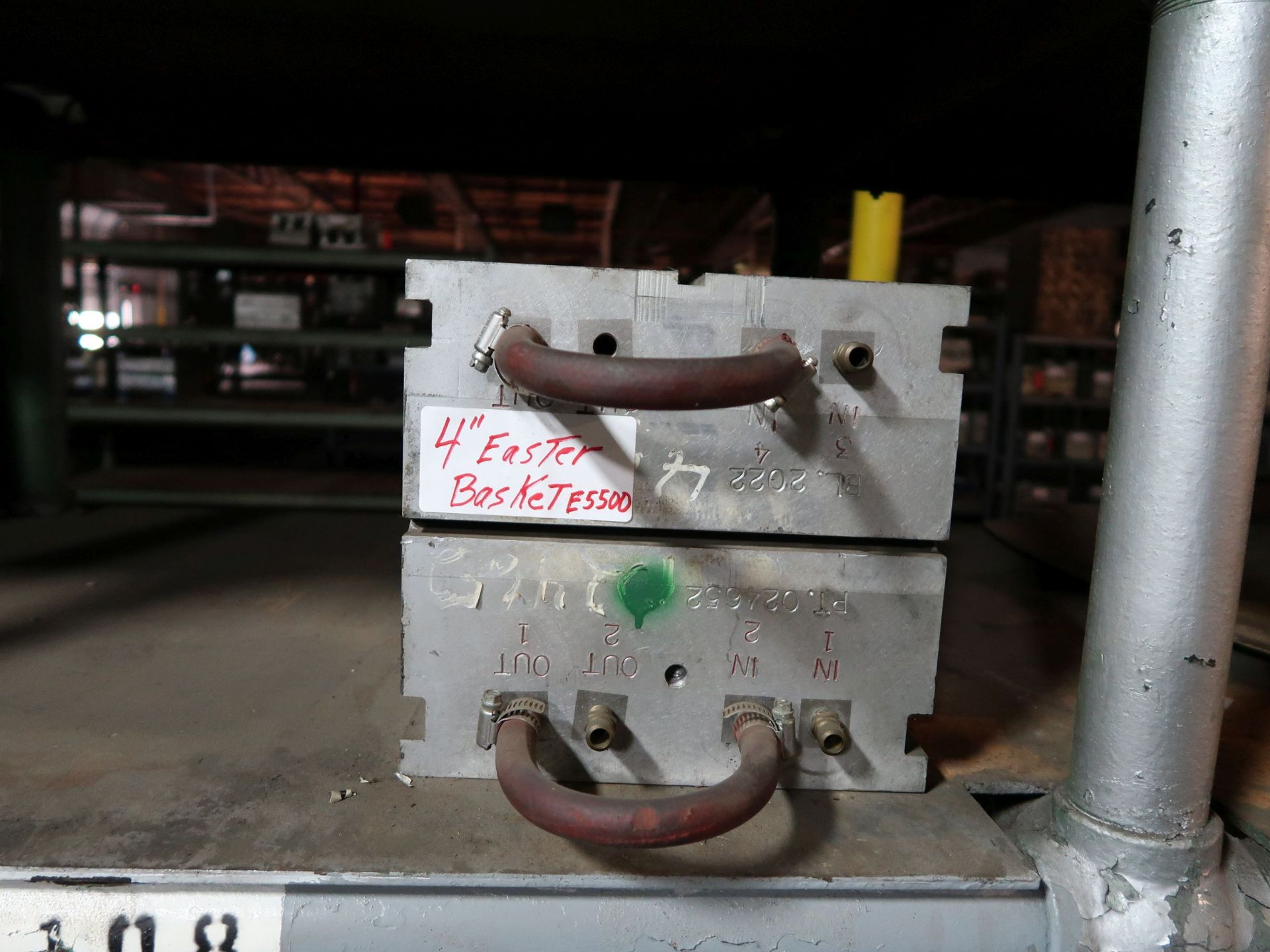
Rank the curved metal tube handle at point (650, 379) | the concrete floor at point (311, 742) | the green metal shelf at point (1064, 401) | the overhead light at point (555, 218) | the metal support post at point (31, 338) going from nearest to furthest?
the curved metal tube handle at point (650, 379)
the concrete floor at point (311, 742)
the metal support post at point (31, 338)
the green metal shelf at point (1064, 401)
the overhead light at point (555, 218)

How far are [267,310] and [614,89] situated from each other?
1.82 meters

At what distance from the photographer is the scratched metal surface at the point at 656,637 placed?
67 cm

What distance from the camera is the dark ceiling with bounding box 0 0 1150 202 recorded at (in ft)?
3.69

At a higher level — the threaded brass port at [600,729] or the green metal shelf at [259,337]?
the green metal shelf at [259,337]

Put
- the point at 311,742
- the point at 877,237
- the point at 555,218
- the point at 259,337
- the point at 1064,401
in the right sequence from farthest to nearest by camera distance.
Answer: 1. the point at 555,218
2. the point at 1064,401
3. the point at 877,237
4. the point at 259,337
5. the point at 311,742

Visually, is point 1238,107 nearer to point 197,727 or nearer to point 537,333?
point 537,333

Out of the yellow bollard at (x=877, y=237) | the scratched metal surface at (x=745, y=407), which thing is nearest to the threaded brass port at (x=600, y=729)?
the scratched metal surface at (x=745, y=407)

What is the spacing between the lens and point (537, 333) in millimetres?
632

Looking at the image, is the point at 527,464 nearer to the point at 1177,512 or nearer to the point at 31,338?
the point at 1177,512

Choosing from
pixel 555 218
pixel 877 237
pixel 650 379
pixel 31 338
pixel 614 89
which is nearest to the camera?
pixel 650 379

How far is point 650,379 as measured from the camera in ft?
1.67

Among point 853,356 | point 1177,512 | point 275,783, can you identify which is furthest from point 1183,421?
point 275,783

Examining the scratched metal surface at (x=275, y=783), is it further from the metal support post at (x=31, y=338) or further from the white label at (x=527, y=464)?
the metal support post at (x=31, y=338)

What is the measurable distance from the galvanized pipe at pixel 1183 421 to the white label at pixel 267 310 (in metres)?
2.63
